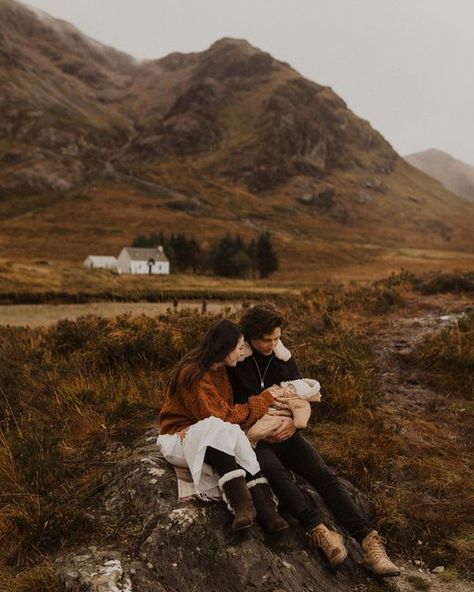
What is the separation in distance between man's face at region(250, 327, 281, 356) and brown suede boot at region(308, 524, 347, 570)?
164 cm

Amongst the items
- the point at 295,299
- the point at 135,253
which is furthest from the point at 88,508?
the point at 135,253

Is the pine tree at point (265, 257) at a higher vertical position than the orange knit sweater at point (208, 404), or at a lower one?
lower

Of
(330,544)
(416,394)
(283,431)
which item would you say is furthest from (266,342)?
(416,394)

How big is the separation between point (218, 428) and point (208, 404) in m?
0.29

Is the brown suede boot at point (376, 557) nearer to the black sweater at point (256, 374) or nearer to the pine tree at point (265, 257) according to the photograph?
the black sweater at point (256, 374)

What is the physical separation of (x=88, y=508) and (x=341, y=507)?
220cm

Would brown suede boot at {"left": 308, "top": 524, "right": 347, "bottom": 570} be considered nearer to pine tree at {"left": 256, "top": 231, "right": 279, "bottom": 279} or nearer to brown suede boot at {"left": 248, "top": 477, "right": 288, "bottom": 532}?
brown suede boot at {"left": 248, "top": 477, "right": 288, "bottom": 532}

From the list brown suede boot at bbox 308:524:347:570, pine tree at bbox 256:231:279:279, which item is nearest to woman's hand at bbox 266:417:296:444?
brown suede boot at bbox 308:524:347:570

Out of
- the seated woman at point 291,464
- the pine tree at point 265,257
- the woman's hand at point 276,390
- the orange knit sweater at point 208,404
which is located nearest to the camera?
the seated woman at point 291,464

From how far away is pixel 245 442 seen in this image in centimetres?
454

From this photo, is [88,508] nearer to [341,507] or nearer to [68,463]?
[68,463]

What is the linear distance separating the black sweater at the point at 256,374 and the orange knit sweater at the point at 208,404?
0.23 m

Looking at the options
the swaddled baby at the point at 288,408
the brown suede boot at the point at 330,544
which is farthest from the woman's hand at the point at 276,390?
the brown suede boot at the point at 330,544

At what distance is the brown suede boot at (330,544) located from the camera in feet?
14.1
